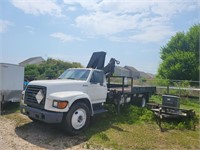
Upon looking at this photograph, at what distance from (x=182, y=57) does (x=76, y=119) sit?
2452 cm

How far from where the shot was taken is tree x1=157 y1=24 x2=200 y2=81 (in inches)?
1022

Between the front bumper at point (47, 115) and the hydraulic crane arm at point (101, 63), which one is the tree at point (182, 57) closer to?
the hydraulic crane arm at point (101, 63)

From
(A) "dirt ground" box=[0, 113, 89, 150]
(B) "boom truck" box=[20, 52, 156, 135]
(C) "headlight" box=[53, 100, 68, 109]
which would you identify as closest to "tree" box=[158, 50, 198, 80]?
(B) "boom truck" box=[20, 52, 156, 135]

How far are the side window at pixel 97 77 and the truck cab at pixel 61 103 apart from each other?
227mm

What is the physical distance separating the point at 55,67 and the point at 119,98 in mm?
24382

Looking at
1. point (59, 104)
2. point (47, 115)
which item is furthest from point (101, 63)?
point (47, 115)

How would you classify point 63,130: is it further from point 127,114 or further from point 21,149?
point 127,114

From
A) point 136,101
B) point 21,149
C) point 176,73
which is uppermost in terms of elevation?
point 176,73

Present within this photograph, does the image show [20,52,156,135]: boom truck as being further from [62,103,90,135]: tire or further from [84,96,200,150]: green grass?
[84,96,200,150]: green grass

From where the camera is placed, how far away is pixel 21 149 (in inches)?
177

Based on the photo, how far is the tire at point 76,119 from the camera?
541cm

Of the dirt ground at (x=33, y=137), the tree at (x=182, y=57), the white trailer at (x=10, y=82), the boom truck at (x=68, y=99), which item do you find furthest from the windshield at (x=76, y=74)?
the tree at (x=182, y=57)

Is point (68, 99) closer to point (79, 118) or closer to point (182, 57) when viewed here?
point (79, 118)

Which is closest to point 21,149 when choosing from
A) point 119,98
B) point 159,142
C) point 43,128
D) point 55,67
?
point 43,128
